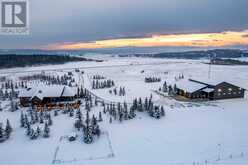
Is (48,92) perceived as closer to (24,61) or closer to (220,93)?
(220,93)

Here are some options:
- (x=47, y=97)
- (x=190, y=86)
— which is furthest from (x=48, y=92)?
(x=190, y=86)

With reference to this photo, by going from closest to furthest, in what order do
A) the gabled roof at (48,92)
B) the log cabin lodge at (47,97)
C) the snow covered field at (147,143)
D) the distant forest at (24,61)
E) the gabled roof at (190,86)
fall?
the snow covered field at (147,143) → the log cabin lodge at (47,97) → the gabled roof at (48,92) → the gabled roof at (190,86) → the distant forest at (24,61)

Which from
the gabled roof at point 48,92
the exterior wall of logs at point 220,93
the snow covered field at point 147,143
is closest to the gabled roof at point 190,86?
the exterior wall of logs at point 220,93

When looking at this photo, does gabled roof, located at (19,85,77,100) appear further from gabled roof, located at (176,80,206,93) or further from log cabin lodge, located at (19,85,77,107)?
gabled roof, located at (176,80,206,93)

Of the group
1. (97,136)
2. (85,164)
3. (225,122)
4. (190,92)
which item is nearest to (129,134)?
(97,136)

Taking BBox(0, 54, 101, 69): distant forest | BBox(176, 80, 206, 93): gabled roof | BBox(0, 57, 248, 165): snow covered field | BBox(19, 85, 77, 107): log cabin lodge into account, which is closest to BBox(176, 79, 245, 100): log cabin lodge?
BBox(176, 80, 206, 93): gabled roof

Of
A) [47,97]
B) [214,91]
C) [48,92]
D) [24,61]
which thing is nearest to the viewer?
[47,97]

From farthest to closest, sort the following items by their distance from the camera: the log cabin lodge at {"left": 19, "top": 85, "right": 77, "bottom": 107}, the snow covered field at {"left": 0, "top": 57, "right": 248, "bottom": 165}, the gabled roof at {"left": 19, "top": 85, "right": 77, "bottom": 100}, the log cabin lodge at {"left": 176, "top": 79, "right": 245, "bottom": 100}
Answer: the log cabin lodge at {"left": 176, "top": 79, "right": 245, "bottom": 100}
the gabled roof at {"left": 19, "top": 85, "right": 77, "bottom": 100}
the log cabin lodge at {"left": 19, "top": 85, "right": 77, "bottom": 107}
the snow covered field at {"left": 0, "top": 57, "right": 248, "bottom": 165}

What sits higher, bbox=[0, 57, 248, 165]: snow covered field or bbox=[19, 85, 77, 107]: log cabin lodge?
bbox=[19, 85, 77, 107]: log cabin lodge

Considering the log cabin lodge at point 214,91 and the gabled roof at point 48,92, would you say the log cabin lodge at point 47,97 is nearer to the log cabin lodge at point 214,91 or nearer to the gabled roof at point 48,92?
the gabled roof at point 48,92

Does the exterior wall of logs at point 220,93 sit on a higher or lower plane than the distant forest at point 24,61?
lower

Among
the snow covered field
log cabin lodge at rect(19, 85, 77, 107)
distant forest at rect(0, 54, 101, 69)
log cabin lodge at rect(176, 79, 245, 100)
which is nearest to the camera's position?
the snow covered field

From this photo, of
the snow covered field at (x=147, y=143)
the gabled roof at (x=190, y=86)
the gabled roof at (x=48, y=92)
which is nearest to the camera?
the snow covered field at (x=147, y=143)

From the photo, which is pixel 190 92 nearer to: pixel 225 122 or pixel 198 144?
pixel 225 122
